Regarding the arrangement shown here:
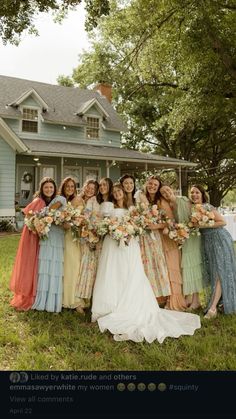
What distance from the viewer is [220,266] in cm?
529

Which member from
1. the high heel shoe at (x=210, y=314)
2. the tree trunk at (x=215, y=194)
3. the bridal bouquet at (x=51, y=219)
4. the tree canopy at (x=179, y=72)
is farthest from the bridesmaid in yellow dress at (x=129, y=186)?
the tree trunk at (x=215, y=194)

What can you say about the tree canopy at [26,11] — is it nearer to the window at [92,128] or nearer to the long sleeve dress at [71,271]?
the long sleeve dress at [71,271]

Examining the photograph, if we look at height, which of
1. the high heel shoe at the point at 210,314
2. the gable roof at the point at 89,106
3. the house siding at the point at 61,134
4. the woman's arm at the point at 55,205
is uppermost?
the gable roof at the point at 89,106

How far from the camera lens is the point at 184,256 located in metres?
5.61

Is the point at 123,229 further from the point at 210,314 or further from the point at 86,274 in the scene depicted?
the point at 210,314

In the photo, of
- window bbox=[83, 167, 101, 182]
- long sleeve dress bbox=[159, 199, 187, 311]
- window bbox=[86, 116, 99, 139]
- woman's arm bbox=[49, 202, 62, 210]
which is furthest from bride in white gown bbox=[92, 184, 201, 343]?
window bbox=[86, 116, 99, 139]

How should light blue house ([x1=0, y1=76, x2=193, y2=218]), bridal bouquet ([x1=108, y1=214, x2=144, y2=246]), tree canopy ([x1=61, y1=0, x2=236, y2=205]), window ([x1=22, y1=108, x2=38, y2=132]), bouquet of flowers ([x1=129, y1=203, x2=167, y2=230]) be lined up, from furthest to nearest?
window ([x1=22, y1=108, x2=38, y2=132])
light blue house ([x1=0, y1=76, x2=193, y2=218])
tree canopy ([x1=61, y1=0, x2=236, y2=205])
bouquet of flowers ([x1=129, y1=203, x2=167, y2=230])
bridal bouquet ([x1=108, y1=214, x2=144, y2=246])

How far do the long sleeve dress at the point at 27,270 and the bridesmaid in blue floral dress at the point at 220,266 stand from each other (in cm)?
255

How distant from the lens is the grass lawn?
375 centimetres

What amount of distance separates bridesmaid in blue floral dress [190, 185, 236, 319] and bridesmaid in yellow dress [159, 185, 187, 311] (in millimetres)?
443

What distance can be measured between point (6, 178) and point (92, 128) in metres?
7.37

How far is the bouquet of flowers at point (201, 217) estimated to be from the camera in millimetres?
5293

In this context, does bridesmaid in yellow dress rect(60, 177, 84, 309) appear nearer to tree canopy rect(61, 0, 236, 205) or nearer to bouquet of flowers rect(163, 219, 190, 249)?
bouquet of flowers rect(163, 219, 190, 249)

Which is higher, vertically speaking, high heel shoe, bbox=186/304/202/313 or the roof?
the roof
